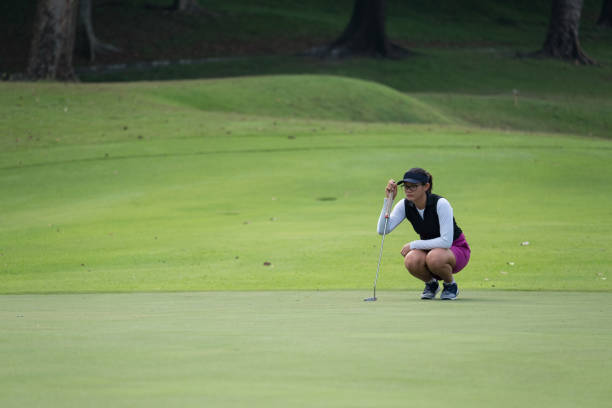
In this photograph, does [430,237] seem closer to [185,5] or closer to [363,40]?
[363,40]

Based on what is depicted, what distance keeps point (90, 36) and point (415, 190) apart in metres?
46.9

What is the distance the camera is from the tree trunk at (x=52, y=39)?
36.3 m

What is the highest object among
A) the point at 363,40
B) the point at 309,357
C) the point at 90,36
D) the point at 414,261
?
the point at 309,357

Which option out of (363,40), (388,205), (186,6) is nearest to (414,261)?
(388,205)

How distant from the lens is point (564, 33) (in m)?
54.2

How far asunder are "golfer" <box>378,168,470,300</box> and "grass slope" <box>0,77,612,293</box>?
1.71 metres

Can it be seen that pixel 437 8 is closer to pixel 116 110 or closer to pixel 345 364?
pixel 116 110

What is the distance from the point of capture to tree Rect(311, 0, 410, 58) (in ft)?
174

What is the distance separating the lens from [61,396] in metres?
3.98

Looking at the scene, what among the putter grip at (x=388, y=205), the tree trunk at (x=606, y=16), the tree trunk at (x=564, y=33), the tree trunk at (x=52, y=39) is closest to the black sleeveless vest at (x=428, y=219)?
the putter grip at (x=388, y=205)

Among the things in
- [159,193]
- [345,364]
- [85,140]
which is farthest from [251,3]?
[345,364]

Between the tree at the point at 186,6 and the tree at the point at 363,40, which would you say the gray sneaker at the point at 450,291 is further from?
the tree at the point at 186,6

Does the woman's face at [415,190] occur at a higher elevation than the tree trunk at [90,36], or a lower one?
higher

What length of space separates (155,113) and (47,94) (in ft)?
14.5
